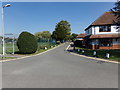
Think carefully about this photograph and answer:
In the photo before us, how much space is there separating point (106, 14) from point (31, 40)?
20.7m

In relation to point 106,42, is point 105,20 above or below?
above

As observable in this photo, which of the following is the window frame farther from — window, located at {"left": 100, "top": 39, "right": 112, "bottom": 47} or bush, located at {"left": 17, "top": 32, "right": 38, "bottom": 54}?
bush, located at {"left": 17, "top": 32, "right": 38, "bottom": 54}

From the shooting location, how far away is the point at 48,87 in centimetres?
475

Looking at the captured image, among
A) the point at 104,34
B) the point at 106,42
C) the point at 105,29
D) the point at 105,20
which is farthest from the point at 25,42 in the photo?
the point at 105,20

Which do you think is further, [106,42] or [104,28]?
[104,28]

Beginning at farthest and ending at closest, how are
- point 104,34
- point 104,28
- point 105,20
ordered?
point 105,20 → point 104,28 → point 104,34

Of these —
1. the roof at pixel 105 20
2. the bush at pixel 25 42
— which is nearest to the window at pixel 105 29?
the roof at pixel 105 20

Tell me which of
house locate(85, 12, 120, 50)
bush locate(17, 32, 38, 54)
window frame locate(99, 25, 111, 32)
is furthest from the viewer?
window frame locate(99, 25, 111, 32)

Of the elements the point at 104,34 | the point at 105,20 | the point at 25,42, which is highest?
the point at 105,20

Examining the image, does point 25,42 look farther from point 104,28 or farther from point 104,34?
point 104,28

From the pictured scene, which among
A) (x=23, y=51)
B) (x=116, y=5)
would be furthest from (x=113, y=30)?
(x=23, y=51)

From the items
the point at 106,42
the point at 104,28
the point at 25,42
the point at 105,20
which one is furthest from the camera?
the point at 105,20

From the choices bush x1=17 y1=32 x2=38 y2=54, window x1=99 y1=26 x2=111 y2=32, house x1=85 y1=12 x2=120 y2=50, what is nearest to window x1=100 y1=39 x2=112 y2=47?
house x1=85 y1=12 x2=120 y2=50

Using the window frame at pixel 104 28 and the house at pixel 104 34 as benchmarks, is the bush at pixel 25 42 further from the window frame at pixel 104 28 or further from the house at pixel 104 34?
the window frame at pixel 104 28
